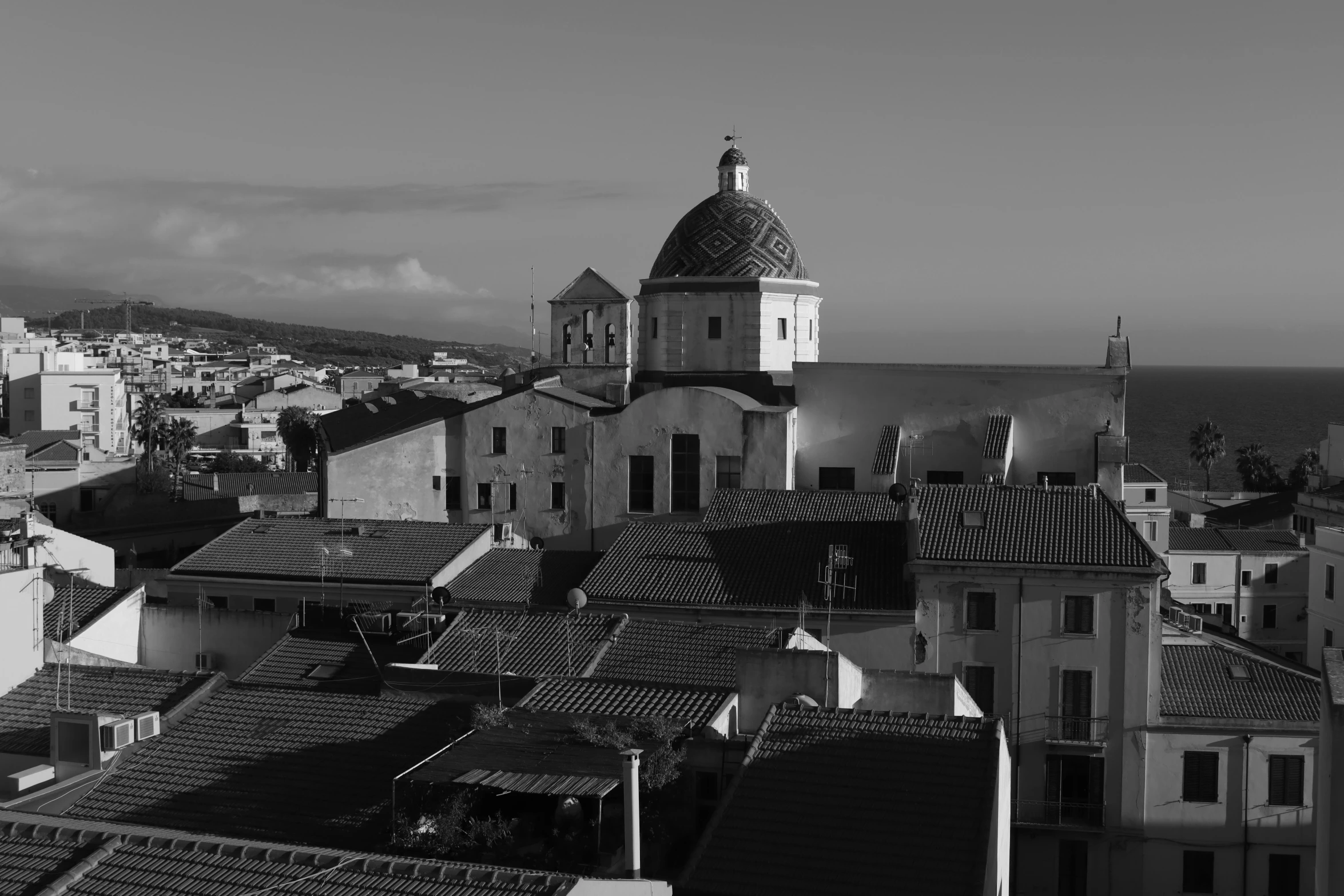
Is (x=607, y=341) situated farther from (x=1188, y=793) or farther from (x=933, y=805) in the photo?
(x=933, y=805)

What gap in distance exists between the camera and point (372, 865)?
10656mm

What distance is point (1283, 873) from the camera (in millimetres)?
25922

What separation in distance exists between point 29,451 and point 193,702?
5226 cm

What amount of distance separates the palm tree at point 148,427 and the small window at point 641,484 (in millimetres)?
47473

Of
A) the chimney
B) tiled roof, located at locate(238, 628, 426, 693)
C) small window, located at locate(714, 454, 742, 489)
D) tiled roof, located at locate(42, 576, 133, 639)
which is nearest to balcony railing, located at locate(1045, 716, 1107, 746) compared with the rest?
small window, located at locate(714, 454, 742, 489)

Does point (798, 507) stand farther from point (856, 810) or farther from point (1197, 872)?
point (856, 810)

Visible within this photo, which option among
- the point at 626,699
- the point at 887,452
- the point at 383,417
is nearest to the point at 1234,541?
the point at 887,452

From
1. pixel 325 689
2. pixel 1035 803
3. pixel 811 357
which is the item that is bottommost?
pixel 1035 803

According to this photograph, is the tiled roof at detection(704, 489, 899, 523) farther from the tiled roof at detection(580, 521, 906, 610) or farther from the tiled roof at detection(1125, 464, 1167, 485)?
the tiled roof at detection(1125, 464, 1167, 485)

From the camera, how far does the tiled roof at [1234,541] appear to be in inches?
1992

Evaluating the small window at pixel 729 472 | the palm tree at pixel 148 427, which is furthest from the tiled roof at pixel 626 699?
the palm tree at pixel 148 427

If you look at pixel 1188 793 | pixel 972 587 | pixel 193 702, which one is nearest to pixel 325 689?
pixel 193 702

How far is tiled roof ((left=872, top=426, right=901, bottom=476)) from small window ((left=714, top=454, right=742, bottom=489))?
3086 mm

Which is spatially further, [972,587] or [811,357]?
[811,357]
